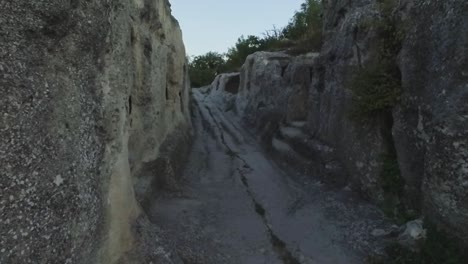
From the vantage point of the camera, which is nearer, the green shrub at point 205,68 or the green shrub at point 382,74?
the green shrub at point 382,74

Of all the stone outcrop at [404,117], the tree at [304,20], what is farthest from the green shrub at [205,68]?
the stone outcrop at [404,117]

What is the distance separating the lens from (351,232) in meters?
6.52

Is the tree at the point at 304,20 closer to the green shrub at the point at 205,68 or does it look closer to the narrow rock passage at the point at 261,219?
the green shrub at the point at 205,68

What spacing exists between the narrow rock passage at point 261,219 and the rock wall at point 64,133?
6.07 feet

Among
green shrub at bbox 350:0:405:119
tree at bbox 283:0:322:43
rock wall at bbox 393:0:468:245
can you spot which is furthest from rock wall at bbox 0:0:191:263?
tree at bbox 283:0:322:43

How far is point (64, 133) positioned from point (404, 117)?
527cm

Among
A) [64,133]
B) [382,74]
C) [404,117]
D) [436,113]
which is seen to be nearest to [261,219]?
[404,117]

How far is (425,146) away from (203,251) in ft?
11.9

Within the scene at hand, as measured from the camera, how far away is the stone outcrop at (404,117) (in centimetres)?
523

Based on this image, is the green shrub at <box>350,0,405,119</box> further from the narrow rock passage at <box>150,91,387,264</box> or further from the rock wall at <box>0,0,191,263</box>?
the rock wall at <box>0,0,191,263</box>

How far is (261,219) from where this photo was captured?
752 centimetres

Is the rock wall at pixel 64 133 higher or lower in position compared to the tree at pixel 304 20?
lower

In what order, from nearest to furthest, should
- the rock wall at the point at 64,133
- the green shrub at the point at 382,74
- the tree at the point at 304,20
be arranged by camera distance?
1. the rock wall at the point at 64,133
2. the green shrub at the point at 382,74
3. the tree at the point at 304,20

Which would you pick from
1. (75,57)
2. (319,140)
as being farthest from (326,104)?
(75,57)
